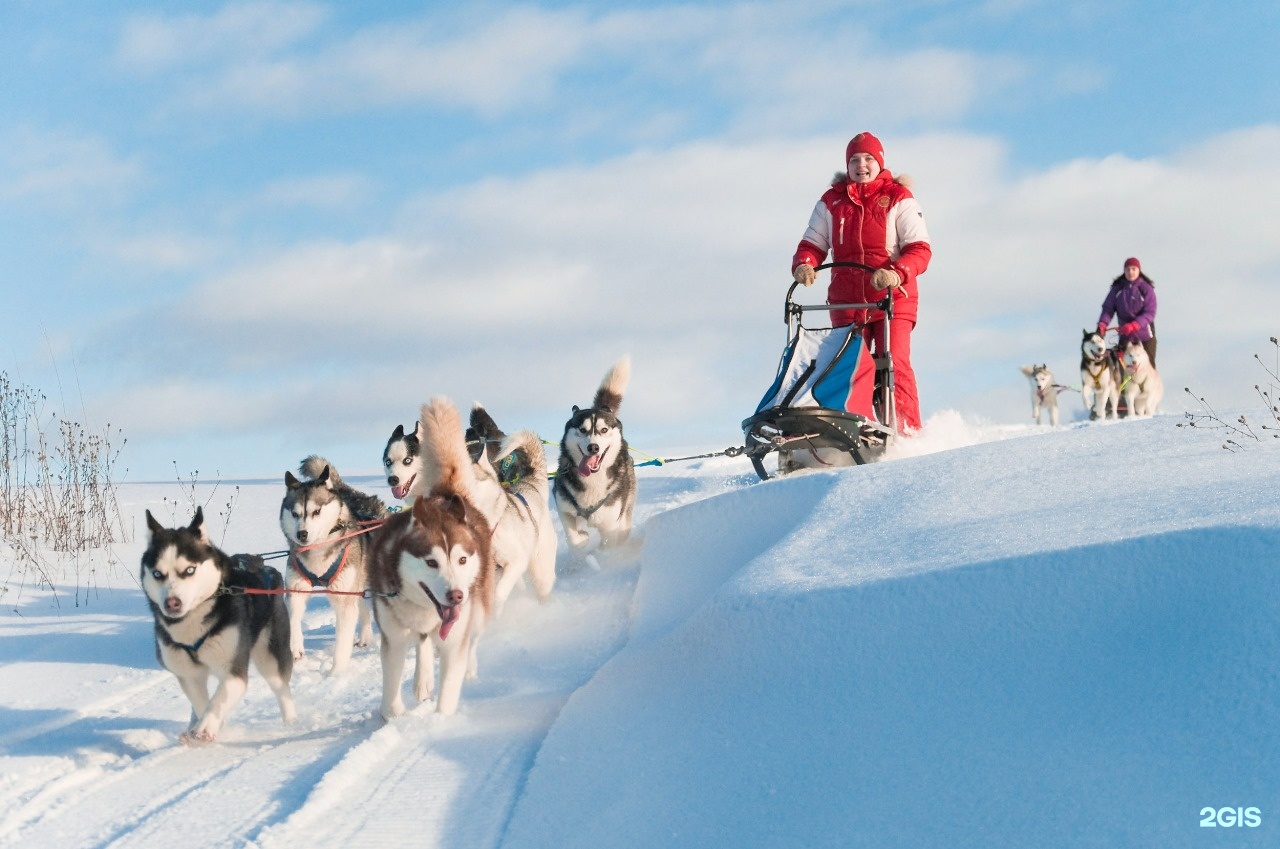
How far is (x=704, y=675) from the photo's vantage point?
321cm

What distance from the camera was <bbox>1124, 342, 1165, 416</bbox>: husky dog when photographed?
14305mm

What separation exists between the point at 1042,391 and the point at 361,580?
1226cm

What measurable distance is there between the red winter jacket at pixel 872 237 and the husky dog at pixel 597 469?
52.1 inches

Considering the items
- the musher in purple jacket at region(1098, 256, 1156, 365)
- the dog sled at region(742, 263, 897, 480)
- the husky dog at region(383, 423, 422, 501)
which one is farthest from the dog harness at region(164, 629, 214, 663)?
the musher in purple jacket at region(1098, 256, 1156, 365)

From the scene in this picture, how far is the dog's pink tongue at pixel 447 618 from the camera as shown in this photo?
3.68 metres

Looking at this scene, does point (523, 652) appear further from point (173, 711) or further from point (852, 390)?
point (852, 390)

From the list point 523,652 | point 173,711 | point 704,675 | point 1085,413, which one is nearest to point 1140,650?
point 704,675

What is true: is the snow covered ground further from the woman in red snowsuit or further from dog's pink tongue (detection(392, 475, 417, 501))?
the woman in red snowsuit

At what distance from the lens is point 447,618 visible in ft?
12.1

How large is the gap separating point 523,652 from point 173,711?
1.37 m

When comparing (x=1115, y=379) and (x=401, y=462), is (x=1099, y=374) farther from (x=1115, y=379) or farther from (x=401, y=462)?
(x=401, y=462)

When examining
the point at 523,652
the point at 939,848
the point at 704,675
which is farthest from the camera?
the point at 523,652

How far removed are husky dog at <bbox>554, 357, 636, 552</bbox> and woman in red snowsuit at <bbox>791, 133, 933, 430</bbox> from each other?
127 centimetres

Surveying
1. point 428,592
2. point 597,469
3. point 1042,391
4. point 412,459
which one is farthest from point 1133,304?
point 428,592
